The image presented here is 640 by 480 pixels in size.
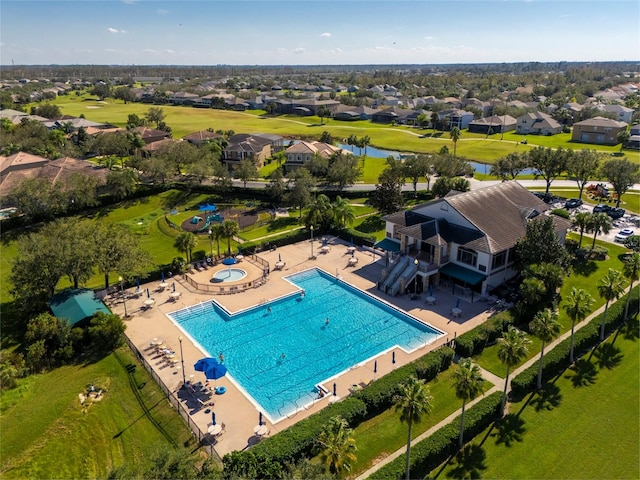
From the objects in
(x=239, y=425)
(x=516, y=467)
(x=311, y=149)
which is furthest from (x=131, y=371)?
(x=311, y=149)

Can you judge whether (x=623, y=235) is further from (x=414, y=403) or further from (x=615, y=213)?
(x=414, y=403)

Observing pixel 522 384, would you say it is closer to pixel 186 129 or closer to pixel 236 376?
pixel 236 376

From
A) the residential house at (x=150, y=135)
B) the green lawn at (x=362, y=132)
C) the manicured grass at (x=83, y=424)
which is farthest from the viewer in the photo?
the green lawn at (x=362, y=132)

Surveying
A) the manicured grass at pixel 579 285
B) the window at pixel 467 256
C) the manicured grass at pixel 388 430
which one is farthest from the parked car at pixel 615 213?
the manicured grass at pixel 388 430

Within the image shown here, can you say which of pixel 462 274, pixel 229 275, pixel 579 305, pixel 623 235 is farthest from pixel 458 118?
pixel 579 305

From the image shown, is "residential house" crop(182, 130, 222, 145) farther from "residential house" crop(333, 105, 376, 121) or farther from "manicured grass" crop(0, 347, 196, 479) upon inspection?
"manicured grass" crop(0, 347, 196, 479)

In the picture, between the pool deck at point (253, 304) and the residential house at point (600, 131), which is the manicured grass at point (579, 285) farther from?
the residential house at point (600, 131)
